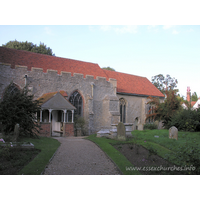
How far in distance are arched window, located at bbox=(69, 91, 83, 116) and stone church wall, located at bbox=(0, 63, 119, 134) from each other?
0.35 metres

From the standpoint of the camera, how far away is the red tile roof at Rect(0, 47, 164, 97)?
1990 centimetres

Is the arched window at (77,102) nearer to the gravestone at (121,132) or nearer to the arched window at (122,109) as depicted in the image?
the arched window at (122,109)

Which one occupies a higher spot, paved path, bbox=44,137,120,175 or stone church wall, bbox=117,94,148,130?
stone church wall, bbox=117,94,148,130

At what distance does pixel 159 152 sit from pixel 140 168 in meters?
2.76

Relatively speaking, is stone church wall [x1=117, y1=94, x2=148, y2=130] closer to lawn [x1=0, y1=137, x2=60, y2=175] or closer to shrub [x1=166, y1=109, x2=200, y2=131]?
shrub [x1=166, y1=109, x2=200, y2=131]

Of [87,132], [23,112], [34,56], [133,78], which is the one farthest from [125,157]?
[133,78]

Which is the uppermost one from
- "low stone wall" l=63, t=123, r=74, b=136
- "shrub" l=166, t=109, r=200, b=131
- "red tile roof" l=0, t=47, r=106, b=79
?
"red tile roof" l=0, t=47, r=106, b=79

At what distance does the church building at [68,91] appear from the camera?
57.5 feet

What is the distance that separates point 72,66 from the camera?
77.6ft

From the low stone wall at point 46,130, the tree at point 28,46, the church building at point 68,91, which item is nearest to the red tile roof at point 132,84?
the church building at point 68,91

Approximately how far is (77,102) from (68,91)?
1.65 meters

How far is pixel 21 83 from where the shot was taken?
18.0 m

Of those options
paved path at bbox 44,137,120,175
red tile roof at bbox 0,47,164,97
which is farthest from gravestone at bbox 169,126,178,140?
red tile roof at bbox 0,47,164,97

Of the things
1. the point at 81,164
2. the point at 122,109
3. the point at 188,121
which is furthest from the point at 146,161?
the point at 122,109
